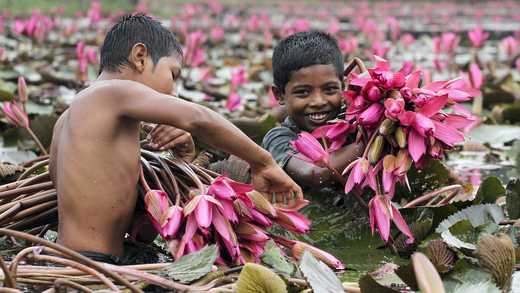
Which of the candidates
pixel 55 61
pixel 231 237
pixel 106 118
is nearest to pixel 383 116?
pixel 231 237

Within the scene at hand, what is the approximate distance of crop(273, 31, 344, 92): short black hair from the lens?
124 inches

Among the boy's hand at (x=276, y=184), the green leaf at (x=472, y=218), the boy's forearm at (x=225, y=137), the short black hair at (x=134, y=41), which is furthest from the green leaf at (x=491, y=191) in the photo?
the short black hair at (x=134, y=41)

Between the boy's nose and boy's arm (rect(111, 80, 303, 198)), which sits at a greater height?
boy's arm (rect(111, 80, 303, 198))

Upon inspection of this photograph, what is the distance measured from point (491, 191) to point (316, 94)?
653mm

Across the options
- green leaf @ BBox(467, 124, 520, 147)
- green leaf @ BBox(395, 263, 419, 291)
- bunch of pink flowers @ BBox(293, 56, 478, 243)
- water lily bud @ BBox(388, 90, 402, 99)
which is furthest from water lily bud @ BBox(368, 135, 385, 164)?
green leaf @ BBox(467, 124, 520, 147)

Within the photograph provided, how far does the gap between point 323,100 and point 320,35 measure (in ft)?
0.87

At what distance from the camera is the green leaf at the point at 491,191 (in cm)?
282

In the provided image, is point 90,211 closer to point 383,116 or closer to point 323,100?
point 383,116

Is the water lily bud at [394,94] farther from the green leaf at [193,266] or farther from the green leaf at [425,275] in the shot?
the green leaf at [425,275]

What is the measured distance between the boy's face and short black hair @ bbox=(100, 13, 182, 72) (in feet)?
2.52

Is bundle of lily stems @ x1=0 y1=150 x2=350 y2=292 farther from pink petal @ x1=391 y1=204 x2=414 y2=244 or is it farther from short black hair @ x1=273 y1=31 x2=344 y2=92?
short black hair @ x1=273 y1=31 x2=344 y2=92

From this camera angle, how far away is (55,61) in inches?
319

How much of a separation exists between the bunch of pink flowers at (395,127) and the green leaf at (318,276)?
478mm

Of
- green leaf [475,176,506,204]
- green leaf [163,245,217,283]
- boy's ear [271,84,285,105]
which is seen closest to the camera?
green leaf [163,245,217,283]
